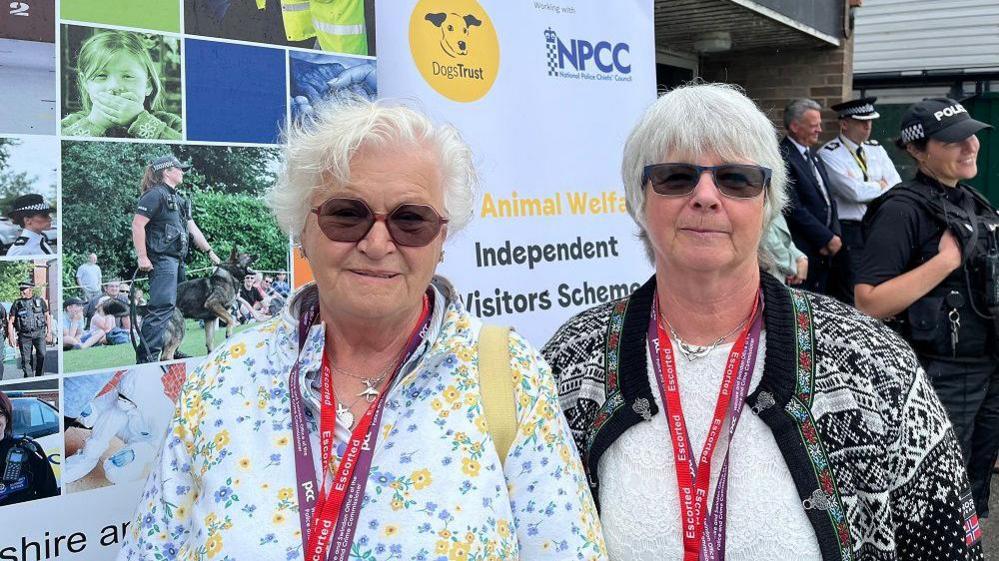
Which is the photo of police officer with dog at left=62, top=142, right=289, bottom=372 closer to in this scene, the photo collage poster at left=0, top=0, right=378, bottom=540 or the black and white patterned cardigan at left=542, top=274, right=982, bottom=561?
the photo collage poster at left=0, top=0, right=378, bottom=540

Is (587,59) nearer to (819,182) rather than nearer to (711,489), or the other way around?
(711,489)

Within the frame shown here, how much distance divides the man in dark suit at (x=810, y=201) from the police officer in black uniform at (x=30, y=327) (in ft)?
19.2

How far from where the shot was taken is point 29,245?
209 centimetres

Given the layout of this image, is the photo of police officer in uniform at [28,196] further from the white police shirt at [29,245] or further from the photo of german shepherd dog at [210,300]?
the photo of german shepherd dog at [210,300]

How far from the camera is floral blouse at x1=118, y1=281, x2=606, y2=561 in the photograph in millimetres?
1557

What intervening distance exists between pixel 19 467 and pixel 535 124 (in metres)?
2.21

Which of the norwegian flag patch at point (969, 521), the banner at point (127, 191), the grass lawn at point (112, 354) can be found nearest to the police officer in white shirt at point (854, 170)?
the banner at point (127, 191)

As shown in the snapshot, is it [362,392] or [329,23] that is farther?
[329,23]

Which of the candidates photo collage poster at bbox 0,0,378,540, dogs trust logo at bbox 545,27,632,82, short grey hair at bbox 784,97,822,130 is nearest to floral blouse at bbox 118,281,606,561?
photo collage poster at bbox 0,0,378,540

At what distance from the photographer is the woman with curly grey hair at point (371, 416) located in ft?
5.14

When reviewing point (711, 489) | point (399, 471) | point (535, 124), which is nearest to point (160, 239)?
point (399, 471)

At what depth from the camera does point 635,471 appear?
190cm

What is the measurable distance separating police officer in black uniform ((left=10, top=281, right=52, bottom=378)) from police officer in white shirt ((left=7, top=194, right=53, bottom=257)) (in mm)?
78

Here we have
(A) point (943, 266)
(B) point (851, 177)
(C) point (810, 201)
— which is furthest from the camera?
(B) point (851, 177)
